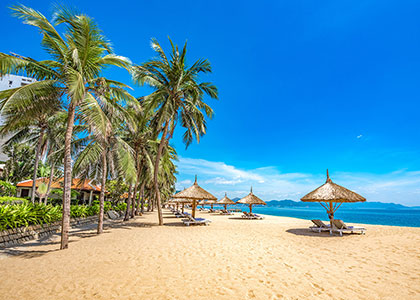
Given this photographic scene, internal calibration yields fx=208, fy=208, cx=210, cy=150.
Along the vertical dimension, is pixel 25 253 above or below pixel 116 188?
below

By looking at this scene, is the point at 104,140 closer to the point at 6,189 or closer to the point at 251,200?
the point at 251,200

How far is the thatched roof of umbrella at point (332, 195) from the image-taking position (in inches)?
443

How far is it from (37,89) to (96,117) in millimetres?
1777

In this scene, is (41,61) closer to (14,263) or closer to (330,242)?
(14,263)

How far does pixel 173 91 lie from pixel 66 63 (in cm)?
677

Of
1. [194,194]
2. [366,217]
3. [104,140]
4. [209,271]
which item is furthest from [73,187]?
[366,217]

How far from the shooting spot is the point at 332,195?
11461mm

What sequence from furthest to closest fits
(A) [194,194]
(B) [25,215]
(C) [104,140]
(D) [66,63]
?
(A) [194,194] < (C) [104,140] < (B) [25,215] < (D) [66,63]

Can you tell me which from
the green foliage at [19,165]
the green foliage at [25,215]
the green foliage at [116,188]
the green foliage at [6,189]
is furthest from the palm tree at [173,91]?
the green foliage at [19,165]

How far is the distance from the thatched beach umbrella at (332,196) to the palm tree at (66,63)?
1166cm

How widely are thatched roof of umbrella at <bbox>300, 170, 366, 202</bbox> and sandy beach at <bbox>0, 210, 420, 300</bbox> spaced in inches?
135

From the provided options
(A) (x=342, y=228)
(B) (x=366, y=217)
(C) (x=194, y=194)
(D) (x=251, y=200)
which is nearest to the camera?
(A) (x=342, y=228)

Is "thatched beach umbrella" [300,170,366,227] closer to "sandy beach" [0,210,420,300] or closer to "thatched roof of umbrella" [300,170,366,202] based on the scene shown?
"thatched roof of umbrella" [300,170,366,202]

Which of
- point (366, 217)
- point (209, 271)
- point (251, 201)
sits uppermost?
point (251, 201)
